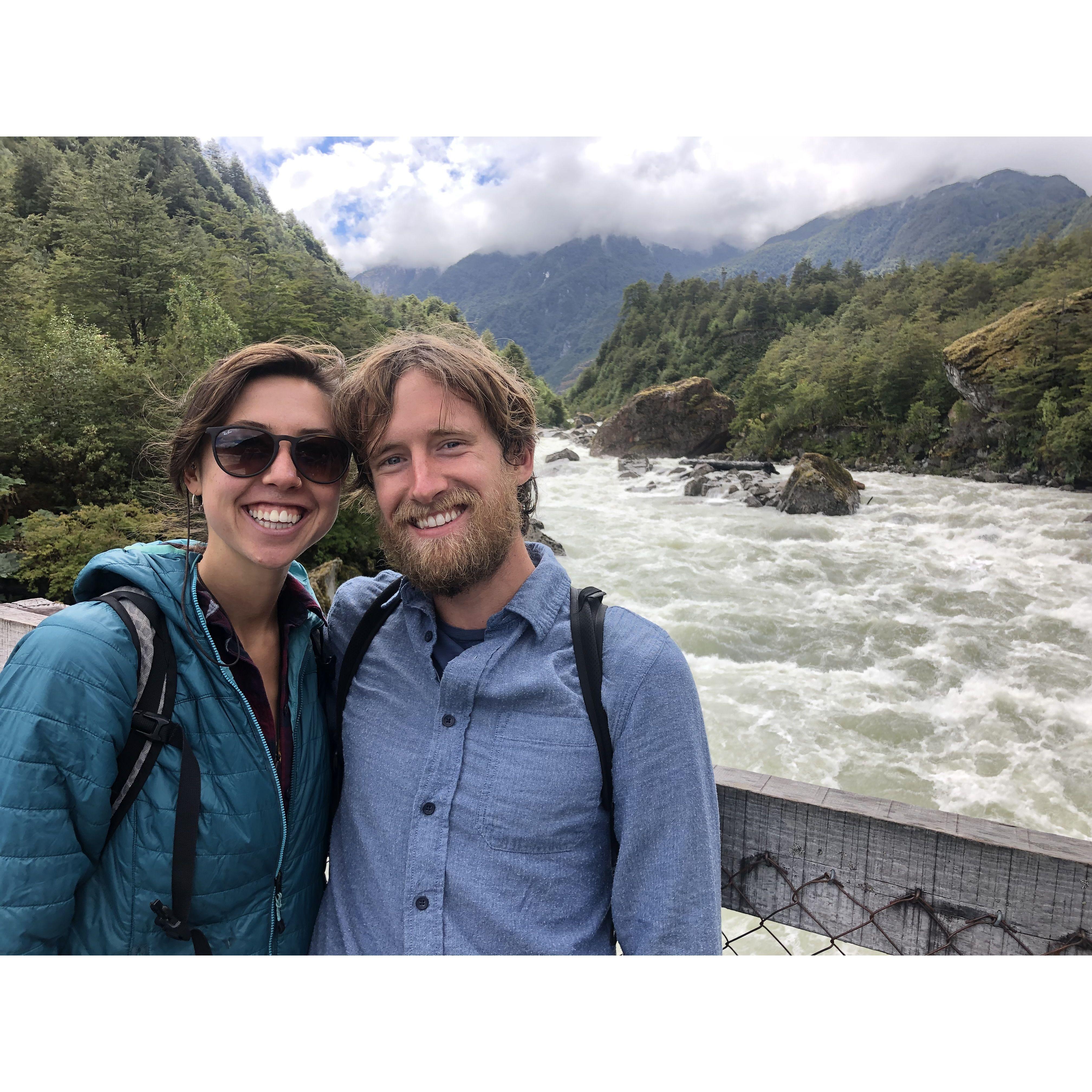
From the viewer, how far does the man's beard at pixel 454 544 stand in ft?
3.56

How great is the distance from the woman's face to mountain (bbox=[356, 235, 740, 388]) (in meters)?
48.0

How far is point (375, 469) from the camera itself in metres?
1.18

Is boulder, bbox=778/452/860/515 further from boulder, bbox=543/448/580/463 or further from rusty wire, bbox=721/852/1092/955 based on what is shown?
rusty wire, bbox=721/852/1092/955

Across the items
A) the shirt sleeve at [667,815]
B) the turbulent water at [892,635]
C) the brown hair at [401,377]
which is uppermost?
the brown hair at [401,377]

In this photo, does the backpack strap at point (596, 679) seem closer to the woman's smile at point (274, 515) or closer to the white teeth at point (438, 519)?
the white teeth at point (438, 519)

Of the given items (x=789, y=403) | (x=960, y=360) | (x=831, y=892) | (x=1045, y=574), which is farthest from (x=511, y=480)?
(x=789, y=403)

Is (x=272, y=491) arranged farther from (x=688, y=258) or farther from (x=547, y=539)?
(x=688, y=258)

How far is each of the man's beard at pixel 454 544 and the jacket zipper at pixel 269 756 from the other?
30 centimetres

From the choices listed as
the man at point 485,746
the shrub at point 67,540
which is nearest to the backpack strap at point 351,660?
the man at point 485,746

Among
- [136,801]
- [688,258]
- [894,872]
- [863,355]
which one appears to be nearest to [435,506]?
[136,801]

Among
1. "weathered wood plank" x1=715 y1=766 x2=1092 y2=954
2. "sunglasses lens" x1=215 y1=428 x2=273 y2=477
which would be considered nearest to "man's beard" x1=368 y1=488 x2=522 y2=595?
"sunglasses lens" x1=215 y1=428 x2=273 y2=477

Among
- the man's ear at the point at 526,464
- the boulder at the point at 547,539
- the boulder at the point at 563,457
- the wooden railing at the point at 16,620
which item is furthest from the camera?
the boulder at the point at 563,457

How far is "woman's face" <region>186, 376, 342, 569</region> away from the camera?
42.3 inches
